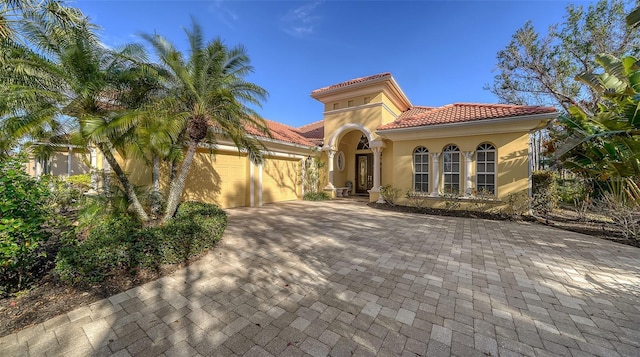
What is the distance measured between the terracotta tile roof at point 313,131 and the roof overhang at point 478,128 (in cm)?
761

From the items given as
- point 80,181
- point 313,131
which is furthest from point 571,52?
point 80,181

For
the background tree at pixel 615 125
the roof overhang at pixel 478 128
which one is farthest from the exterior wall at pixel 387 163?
the background tree at pixel 615 125

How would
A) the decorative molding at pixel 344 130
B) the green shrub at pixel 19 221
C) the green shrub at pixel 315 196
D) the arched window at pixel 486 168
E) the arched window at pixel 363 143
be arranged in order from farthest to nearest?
the arched window at pixel 363 143 < the green shrub at pixel 315 196 < the decorative molding at pixel 344 130 < the arched window at pixel 486 168 < the green shrub at pixel 19 221

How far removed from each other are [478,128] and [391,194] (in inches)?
189

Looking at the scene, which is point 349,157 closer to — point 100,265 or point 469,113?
point 469,113

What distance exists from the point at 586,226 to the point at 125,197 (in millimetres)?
14132

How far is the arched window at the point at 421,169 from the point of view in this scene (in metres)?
11.2

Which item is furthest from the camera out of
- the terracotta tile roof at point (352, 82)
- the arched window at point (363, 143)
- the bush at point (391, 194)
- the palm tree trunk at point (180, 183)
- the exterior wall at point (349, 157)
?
the exterior wall at point (349, 157)

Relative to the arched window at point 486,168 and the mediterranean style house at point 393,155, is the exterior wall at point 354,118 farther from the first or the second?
the arched window at point 486,168

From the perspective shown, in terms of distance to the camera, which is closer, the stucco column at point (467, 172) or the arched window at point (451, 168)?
the stucco column at point (467, 172)

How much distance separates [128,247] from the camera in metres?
4.06

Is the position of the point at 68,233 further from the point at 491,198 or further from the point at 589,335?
the point at 491,198

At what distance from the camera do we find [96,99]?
4.75 m

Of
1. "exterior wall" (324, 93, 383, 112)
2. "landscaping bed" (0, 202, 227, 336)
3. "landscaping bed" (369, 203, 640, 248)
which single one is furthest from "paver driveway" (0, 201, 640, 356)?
"exterior wall" (324, 93, 383, 112)
